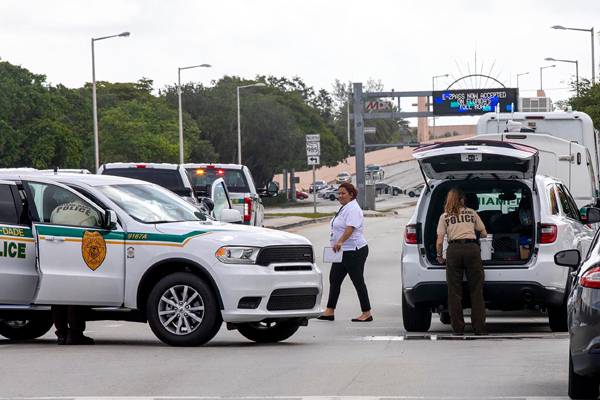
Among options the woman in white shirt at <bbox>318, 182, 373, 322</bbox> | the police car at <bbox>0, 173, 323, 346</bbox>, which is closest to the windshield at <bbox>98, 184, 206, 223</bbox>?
the police car at <bbox>0, 173, 323, 346</bbox>

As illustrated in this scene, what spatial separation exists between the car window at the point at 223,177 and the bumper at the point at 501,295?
1229cm

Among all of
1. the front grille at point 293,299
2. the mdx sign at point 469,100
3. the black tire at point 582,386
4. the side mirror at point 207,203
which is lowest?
the black tire at point 582,386

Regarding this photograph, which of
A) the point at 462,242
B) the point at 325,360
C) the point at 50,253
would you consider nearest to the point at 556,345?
the point at 462,242

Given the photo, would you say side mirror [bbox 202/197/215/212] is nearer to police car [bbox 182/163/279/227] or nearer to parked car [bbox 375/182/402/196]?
police car [bbox 182/163/279/227]

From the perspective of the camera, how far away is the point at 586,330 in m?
6.67

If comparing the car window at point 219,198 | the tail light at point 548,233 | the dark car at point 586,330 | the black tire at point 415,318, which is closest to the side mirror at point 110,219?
the black tire at point 415,318

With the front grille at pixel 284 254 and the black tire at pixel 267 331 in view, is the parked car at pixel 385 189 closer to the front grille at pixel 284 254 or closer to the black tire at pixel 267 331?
the black tire at pixel 267 331

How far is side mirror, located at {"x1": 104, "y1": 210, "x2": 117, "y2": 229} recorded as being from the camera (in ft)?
34.6

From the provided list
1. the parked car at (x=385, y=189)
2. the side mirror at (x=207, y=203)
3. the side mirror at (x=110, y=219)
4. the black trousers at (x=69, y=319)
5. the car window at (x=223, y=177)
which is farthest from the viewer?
the parked car at (x=385, y=189)

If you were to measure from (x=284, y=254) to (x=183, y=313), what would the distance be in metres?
1.13

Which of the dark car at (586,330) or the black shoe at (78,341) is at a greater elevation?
the dark car at (586,330)

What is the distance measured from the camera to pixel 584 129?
65.1 feet

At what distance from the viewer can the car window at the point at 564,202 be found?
1252cm

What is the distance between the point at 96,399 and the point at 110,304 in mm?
3145
